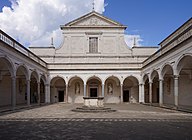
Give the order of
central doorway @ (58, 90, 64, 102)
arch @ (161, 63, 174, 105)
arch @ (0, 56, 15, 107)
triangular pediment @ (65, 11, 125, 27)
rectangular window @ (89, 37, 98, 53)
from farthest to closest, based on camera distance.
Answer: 1. triangular pediment @ (65, 11, 125, 27)
2. rectangular window @ (89, 37, 98, 53)
3. central doorway @ (58, 90, 64, 102)
4. arch @ (161, 63, 174, 105)
5. arch @ (0, 56, 15, 107)

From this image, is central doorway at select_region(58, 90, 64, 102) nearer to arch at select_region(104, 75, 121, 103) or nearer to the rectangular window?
arch at select_region(104, 75, 121, 103)

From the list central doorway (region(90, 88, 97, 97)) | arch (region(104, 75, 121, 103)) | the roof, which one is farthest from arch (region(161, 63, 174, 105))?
the roof

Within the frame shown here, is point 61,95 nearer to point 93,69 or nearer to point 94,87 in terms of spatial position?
point 94,87

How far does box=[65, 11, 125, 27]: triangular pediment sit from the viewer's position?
1363 inches

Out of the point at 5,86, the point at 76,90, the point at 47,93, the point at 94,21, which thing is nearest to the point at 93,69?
the point at 76,90

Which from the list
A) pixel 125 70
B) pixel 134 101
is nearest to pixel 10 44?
pixel 125 70

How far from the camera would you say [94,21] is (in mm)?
34812

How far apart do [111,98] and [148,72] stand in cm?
847

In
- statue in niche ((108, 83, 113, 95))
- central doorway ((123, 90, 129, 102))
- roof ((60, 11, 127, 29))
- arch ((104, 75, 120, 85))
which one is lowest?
central doorway ((123, 90, 129, 102))

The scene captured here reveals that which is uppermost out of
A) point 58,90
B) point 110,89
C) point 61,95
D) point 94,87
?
point 94,87

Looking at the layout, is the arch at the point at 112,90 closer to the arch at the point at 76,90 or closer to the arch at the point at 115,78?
the arch at the point at 115,78

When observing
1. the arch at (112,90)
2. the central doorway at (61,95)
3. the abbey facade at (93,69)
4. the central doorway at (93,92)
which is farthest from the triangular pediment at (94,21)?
the central doorway at (61,95)

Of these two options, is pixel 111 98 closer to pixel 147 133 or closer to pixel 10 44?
pixel 10 44

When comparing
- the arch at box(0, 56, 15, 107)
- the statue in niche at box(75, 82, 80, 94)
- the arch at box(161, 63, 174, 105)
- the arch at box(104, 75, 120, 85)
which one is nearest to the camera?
the arch at box(0, 56, 15, 107)
